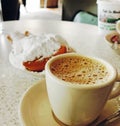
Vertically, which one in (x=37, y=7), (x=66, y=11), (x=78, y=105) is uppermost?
(x=78, y=105)

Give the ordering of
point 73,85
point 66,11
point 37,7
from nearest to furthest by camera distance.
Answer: point 73,85, point 66,11, point 37,7

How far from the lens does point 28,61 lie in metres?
0.62

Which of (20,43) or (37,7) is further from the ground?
(20,43)

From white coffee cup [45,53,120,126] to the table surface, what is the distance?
110 millimetres

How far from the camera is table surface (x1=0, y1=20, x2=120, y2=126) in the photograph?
53 centimetres

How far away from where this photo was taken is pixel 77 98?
1.29ft

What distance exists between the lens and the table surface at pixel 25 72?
0.53 meters

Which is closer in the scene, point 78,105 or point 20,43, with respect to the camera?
point 78,105

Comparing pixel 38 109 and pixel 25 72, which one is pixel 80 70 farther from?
pixel 25 72

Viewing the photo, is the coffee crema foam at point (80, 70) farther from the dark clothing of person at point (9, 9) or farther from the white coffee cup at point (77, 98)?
the dark clothing of person at point (9, 9)

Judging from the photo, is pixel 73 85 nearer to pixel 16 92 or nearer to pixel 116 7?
→ pixel 16 92

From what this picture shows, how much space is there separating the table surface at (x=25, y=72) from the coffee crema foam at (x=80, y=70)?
0.14 meters

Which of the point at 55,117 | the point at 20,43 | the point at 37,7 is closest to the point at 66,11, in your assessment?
the point at 20,43

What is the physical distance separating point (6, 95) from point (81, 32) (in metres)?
0.56
